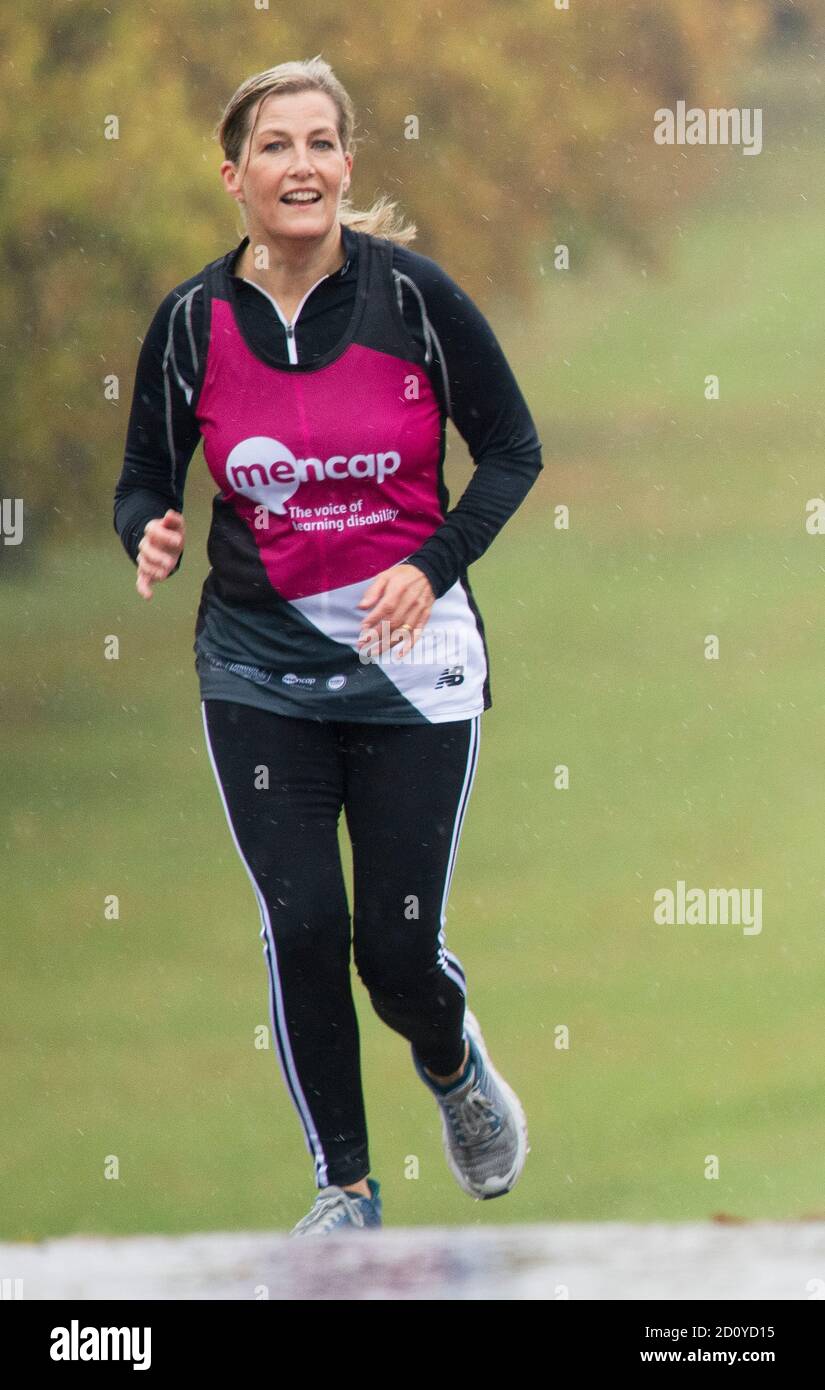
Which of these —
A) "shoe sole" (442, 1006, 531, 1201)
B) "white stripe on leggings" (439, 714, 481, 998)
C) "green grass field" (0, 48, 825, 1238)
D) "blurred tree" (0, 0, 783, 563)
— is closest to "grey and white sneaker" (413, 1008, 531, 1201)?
"shoe sole" (442, 1006, 531, 1201)

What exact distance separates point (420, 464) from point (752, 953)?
2.69m

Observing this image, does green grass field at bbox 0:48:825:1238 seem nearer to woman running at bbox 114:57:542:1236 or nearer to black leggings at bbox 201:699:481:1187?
black leggings at bbox 201:699:481:1187

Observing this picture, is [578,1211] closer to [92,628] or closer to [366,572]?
[92,628]

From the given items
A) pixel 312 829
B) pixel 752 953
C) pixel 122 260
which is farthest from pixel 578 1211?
pixel 122 260

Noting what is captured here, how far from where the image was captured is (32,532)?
5719mm

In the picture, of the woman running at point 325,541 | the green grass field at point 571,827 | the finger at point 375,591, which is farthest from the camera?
the green grass field at point 571,827

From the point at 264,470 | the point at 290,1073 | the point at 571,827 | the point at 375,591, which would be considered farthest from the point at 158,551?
the point at 571,827

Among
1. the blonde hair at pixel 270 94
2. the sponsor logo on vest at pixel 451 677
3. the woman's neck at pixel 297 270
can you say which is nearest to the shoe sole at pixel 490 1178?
the sponsor logo on vest at pixel 451 677

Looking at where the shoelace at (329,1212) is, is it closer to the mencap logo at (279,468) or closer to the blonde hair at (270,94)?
the mencap logo at (279,468)

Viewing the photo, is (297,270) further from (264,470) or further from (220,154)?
(220,154)

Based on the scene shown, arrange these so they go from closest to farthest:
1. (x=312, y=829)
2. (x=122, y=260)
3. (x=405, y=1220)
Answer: (x=312, y=829)
(x=405, y=1220)
(x=122, y=260)

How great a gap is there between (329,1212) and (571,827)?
270 centimetres

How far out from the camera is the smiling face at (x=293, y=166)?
3.06 meters

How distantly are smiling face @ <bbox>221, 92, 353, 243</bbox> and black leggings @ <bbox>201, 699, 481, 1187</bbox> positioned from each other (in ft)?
2.42
